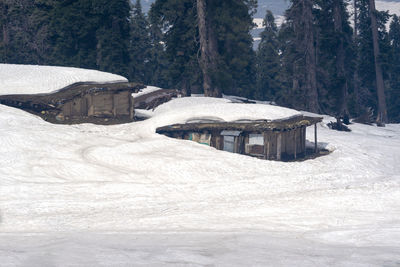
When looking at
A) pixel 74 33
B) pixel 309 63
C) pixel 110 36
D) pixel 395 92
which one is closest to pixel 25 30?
pixel 74 33

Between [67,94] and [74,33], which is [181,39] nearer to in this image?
[74,33]

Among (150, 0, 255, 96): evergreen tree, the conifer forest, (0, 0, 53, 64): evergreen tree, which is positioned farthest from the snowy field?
(0, 0, 53, 64): evergreen tree

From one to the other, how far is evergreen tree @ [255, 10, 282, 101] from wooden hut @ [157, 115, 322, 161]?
35388 millimetres

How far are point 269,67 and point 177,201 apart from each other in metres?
46.4

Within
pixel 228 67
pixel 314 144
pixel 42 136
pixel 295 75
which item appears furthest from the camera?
pixel 295 75

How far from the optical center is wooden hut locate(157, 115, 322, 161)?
22719 mm

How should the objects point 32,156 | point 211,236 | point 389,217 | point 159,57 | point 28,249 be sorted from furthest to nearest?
1. point 159,57
2. point 32,156
3. point 389,217
4. point 211,236
5. point 28,249

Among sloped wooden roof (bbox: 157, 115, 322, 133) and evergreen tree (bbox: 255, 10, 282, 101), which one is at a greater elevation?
evergreen tree (bbox: 255, 10, 282, 101)

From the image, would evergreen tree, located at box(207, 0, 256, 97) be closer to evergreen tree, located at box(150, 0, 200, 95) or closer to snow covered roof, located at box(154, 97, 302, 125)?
evergreen tree, located at box(150, 0, 200, 95)

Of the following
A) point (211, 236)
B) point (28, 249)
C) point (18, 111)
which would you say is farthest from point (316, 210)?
point (18, 111)

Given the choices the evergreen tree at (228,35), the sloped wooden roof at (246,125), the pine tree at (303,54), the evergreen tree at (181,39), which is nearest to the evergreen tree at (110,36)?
the evergreen tree at (181,39)

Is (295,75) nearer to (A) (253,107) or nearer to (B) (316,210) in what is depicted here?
(A) (253,107)

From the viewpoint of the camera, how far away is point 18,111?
85.1ft

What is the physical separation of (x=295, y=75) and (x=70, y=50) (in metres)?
17.7
